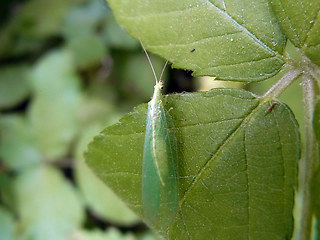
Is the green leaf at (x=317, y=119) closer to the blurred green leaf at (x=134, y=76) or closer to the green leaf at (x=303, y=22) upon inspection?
the green leaf at (x=303, y=22)

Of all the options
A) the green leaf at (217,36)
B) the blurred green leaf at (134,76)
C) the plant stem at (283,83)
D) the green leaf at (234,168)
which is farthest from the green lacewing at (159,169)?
the blurred green leaf at (134,76)

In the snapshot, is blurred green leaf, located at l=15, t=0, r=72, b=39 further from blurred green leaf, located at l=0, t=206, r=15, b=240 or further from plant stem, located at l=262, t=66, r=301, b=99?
plant stem, located at l=262, t=66, r=301, b=99

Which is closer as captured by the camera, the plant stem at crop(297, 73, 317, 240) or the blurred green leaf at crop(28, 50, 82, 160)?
the plant stem at crop(297, 73, 317, 240)

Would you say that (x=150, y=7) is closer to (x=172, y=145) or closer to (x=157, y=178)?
(x=172, y=145)

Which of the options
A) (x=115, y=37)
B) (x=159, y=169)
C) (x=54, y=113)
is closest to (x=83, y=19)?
(x=115, y=37)

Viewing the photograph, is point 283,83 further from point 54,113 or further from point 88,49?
point 88,49

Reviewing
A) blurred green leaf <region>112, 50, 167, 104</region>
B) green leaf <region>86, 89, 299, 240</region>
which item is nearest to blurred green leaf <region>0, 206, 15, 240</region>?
blurred green leaf <region>112, 50, 167, 104</region>

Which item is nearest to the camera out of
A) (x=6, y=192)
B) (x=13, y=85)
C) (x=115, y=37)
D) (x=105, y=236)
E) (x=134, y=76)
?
(x=105, y=236)
